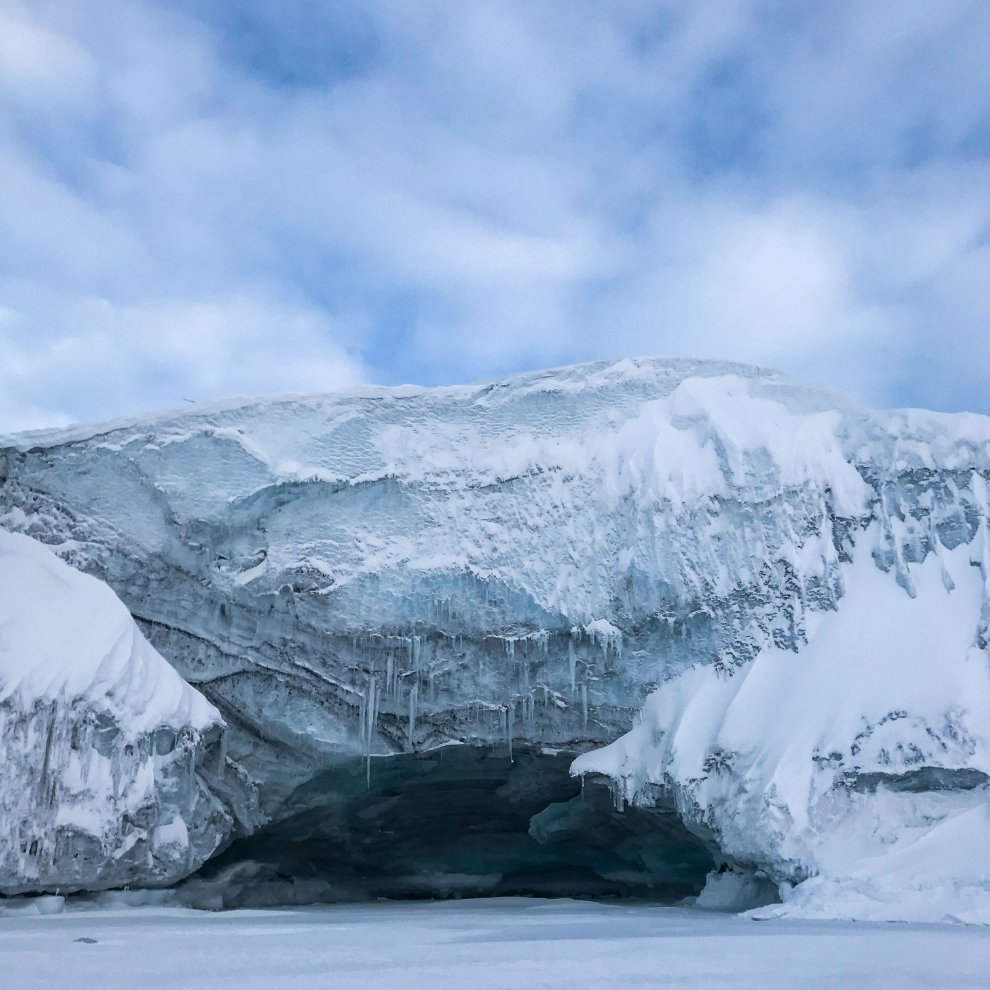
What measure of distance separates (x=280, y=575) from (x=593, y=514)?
4.90m

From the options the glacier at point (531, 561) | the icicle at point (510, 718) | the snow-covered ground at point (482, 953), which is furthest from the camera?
the icicle at point (510, 718)

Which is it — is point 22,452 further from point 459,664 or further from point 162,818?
point 459,664

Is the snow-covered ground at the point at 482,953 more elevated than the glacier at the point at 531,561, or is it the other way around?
the glacier at the point at 531,561

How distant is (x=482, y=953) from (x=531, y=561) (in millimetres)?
8199

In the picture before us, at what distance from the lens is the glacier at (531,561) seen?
14727 mm

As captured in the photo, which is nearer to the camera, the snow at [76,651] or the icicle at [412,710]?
the snow at [76,651]

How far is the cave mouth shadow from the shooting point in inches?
665

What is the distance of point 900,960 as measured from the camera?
23.4ft

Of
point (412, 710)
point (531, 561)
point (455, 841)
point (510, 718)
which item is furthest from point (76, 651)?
point (455, 841)

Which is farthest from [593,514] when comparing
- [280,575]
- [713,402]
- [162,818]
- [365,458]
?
[162,818]

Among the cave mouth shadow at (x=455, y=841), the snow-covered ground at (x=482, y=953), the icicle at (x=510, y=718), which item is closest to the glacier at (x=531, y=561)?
the icicle at (x=510, y=718)

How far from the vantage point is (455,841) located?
20312mm

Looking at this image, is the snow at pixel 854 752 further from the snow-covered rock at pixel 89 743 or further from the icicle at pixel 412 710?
the snow-covered rock at pixel 89 743

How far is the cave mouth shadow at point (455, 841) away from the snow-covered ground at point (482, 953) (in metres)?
4.62
